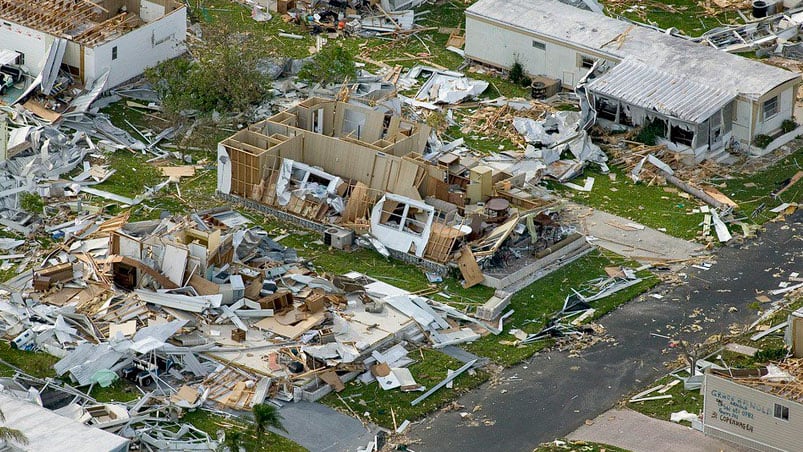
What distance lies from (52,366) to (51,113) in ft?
47.5

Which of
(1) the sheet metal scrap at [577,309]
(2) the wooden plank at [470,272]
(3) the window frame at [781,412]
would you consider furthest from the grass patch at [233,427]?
(3) the window frame at [781,412]

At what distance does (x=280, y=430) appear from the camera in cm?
3531

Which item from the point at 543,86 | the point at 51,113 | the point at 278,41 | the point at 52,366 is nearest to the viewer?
the point at 52,366

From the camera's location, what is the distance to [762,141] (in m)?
49.6

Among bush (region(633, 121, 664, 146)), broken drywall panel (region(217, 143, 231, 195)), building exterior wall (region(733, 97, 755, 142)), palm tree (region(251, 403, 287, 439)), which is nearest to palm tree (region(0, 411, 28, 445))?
palm tree (region(251, 403, 287, 439))

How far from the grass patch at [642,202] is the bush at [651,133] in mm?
1599

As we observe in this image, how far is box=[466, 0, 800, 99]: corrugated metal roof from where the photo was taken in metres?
50.0

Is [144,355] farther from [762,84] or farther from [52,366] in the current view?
[762,84]

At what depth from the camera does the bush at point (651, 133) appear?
49406 millimetres

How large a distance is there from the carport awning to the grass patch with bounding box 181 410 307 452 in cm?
1978

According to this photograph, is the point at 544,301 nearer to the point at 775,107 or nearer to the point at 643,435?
the point at 643,435

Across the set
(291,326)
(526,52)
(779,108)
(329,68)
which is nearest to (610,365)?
(291,326)

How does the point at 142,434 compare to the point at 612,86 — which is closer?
the point at 142,434

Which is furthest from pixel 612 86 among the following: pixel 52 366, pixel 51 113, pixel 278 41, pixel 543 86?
pixel 52 366
